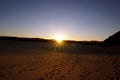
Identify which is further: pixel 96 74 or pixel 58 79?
pixel 96 74

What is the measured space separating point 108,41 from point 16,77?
2477cm

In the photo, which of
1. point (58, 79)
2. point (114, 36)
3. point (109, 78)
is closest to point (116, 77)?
point (109, 78)

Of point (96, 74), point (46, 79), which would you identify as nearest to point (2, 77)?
point (46, 79)

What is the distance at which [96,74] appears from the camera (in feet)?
29.3

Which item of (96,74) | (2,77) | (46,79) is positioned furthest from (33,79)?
(96,74)

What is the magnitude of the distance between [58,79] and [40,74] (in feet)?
3.67

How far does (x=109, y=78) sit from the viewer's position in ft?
26.8

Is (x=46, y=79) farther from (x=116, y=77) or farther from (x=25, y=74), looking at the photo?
(x=116, y=77)

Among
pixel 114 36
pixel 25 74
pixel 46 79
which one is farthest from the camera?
pixel 114 36

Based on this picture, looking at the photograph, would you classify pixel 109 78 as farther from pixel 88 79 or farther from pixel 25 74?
pixel 25 74

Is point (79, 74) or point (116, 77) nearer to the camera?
point (116, 77)

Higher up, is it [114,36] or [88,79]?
[114,36]

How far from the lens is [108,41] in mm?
31172

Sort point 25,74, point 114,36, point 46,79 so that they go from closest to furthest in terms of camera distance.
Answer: point 46,79 < point 25,74 < point 114,36
